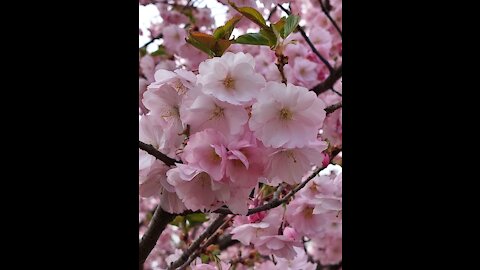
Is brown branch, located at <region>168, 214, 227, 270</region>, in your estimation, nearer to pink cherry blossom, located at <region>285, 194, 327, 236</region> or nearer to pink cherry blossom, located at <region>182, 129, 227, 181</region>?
pink cherry blossom, located at <region>285, 194, 327, 236</region>

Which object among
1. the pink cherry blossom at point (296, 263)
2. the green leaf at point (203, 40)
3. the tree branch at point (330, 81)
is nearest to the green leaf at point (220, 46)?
the green leaf at point (203, 40)

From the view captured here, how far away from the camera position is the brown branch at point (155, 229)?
1.05 metres

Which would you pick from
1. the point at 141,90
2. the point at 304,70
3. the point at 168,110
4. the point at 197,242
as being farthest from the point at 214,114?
the point at 304,70

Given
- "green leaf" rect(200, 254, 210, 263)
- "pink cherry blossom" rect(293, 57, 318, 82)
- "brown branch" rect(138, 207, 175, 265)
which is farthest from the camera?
"pink cherry blossom" rect(293, 57, 318, 82)

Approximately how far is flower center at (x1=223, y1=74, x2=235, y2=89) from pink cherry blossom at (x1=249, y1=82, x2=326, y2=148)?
5 centimetres

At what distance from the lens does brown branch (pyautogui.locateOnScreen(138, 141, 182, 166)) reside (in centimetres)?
85

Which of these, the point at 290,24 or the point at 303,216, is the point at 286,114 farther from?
the point at 303,216

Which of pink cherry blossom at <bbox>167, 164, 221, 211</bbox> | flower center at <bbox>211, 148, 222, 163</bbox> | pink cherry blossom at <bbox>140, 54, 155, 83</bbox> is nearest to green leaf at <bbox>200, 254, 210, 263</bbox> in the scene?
pink cherry blossom at <bbox>167, 164, 221, 211</bbox>

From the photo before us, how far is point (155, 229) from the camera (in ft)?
3.52

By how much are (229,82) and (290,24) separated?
0.17 metres

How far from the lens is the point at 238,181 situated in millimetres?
863
